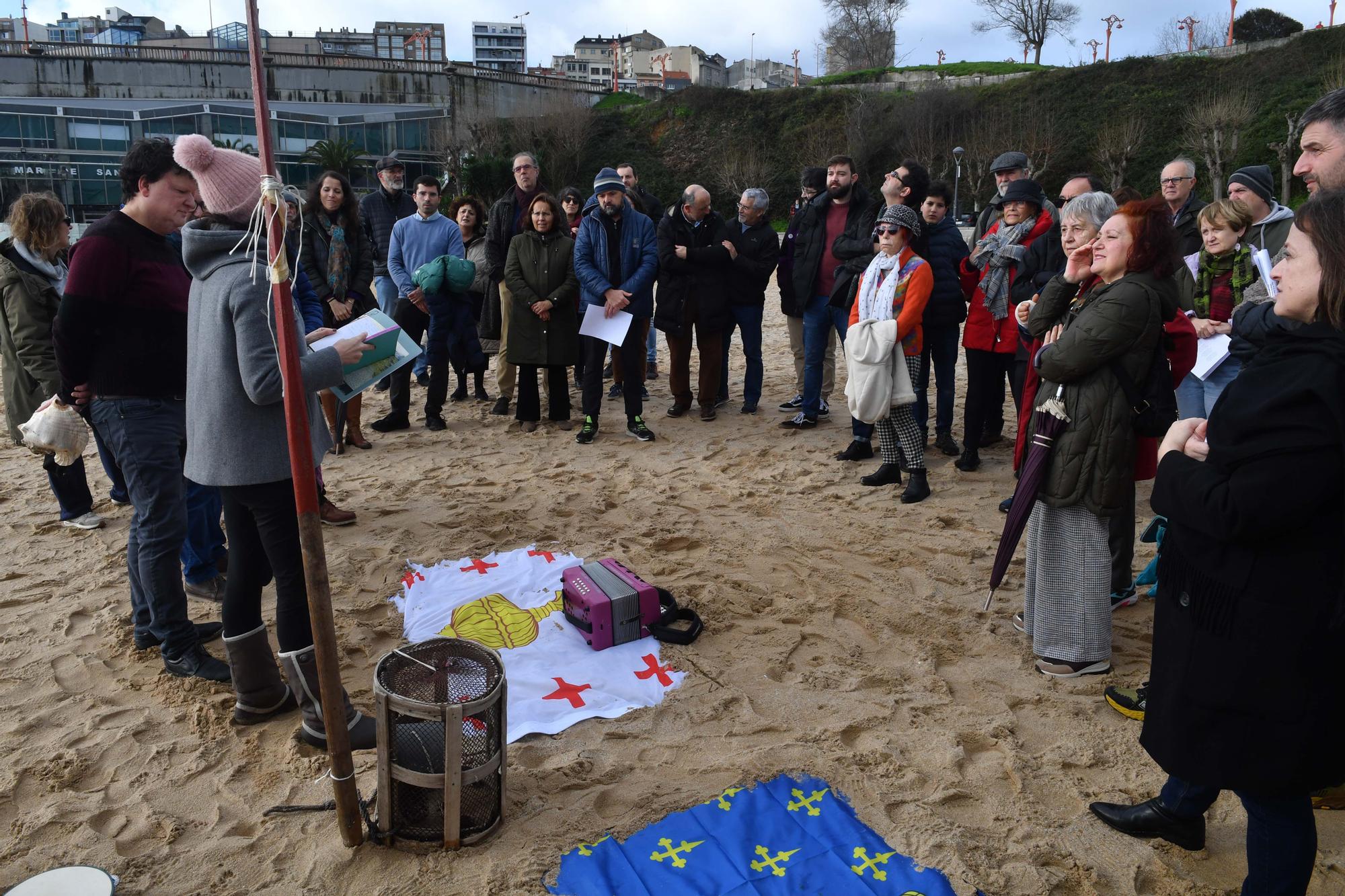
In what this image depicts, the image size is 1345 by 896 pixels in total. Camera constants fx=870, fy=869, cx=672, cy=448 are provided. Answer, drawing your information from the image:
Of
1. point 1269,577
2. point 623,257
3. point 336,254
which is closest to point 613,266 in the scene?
point 623,257

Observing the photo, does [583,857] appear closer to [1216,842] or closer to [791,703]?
[791,703]

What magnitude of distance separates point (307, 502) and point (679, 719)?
1571mm

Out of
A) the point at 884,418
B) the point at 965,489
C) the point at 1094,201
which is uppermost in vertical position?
the point at 1094,201

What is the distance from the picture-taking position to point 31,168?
3484 cm

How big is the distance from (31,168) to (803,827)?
43.3 meters

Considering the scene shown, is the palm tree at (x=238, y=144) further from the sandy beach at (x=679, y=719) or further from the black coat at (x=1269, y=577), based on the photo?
the black coat at (x=1269, y=577)

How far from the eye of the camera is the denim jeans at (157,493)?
3.17 m

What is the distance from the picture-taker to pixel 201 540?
408 centimetres

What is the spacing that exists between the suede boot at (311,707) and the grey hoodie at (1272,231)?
4.38 meters

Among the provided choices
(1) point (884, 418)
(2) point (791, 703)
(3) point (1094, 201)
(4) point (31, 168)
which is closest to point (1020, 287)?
(1) point (884, 418)

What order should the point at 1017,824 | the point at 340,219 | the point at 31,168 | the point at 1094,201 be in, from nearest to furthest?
the point at 1017,824 < the point at 1094,201 < the point at 340,219 < the point at 31,168

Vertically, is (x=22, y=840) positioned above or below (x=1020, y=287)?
below

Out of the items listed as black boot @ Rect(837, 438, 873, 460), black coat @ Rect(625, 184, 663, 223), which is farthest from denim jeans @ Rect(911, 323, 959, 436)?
black coat @ Rect(625, 184, 663, 223)

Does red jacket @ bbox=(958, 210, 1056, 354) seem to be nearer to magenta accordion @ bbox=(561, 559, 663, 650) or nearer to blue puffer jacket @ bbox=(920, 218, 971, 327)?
blue puffer jacket @ bbox=(920, 218, 971, 327)
